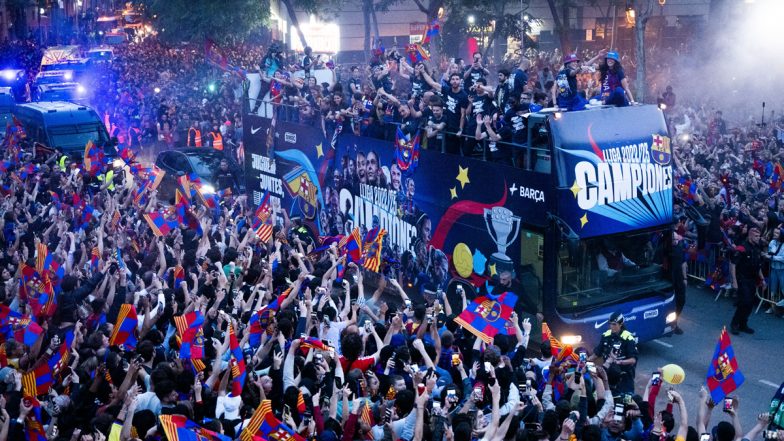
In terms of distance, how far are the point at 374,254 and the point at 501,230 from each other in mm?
3213

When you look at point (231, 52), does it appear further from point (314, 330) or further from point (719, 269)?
point (314, 330)

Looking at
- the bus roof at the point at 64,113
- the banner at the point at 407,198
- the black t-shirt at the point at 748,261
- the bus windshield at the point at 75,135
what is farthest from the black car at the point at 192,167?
the black t-shirt at the point at 748,261

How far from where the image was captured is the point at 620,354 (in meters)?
10.7

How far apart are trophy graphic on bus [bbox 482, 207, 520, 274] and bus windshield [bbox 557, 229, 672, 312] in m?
0.87

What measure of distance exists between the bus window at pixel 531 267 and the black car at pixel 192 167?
1196 centimetres

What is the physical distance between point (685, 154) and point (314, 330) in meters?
13.8

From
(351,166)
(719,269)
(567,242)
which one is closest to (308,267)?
(351,166)

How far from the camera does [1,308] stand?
36.5 ft

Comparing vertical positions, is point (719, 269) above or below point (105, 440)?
below

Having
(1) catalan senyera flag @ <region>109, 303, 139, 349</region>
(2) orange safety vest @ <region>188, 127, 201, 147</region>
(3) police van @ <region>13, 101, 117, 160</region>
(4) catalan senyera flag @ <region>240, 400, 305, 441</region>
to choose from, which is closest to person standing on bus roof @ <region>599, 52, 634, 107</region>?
(1) catalan senyera flag @ <region>109, 303, 139, 349</region>

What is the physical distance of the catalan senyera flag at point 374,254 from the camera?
15.8 meters

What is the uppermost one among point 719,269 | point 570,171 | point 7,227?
point 570,171

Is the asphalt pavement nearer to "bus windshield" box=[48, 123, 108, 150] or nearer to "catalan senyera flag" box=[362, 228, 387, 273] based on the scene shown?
"catalan senyera flag" box=[362, 228, 387, 273]

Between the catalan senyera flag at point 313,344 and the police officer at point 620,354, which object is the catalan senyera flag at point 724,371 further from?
the catalan senyera flag at point 313,344
